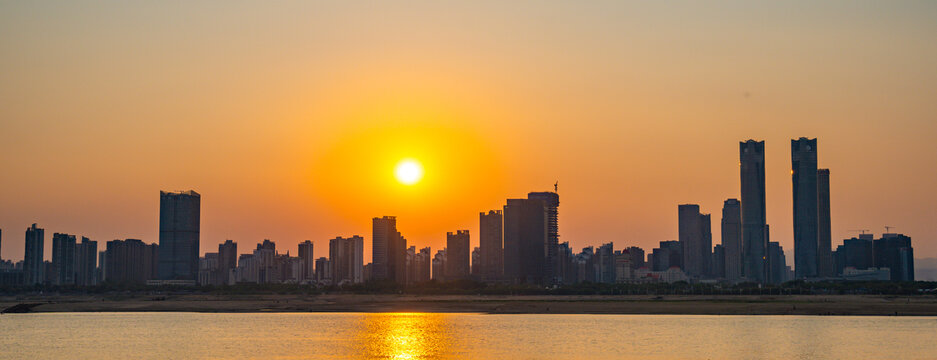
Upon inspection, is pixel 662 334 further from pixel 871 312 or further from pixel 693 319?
pixel 871 312

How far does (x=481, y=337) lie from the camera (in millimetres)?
115625

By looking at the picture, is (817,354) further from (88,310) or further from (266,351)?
(88,310)

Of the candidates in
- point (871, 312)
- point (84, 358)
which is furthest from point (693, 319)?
point (84, 358)

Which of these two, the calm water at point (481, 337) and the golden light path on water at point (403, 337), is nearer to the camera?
the calm water at point (481, 337)

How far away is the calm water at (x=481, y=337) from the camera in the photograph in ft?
310

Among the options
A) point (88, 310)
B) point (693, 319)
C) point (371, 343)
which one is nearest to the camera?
point (371, 343)

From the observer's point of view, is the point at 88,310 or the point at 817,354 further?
the point at 88,310

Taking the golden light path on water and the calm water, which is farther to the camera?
the golden light path on water

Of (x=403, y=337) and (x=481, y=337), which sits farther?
(x=403, y=337)

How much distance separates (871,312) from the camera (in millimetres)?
162000

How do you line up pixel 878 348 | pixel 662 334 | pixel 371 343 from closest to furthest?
pixel 878 348 → pixel 371 343 → pixel 662 334

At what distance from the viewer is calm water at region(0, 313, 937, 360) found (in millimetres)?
94625

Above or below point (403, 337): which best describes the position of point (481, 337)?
above

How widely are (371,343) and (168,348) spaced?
71.2ft
